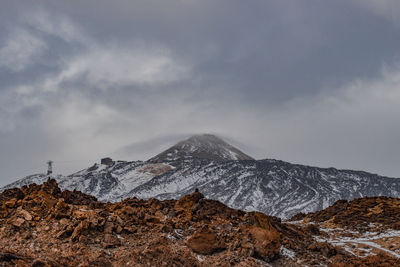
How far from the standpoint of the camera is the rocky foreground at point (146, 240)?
1099 centimetres

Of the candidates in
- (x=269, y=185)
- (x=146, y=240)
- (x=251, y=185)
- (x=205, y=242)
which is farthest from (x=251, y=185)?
(x=146, y=240)

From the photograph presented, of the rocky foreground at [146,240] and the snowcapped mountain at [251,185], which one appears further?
the snowcapped mountain at [251,185]

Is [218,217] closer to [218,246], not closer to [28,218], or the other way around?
[218,246]

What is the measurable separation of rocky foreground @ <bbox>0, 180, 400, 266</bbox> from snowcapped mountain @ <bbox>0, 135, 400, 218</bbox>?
127814mm

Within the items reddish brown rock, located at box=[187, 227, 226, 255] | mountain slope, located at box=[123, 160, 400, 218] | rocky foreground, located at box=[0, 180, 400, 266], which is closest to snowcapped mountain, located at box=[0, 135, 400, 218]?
mountain slope, located at box=[123, 160, 400, 218]

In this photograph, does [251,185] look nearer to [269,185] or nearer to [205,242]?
[269,185]

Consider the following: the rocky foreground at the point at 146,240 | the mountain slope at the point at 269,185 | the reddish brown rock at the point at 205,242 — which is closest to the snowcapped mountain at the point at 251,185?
the mountain slope at the point at 269,185

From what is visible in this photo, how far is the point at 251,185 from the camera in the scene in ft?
561

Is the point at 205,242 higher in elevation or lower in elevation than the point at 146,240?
lower

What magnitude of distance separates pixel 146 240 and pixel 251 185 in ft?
534

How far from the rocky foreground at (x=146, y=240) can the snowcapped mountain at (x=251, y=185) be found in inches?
5032

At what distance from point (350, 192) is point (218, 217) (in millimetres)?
167015

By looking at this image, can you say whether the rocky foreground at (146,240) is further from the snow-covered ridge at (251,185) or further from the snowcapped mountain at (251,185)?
the snow-covered ridge at (251,185)

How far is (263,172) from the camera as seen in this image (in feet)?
609
